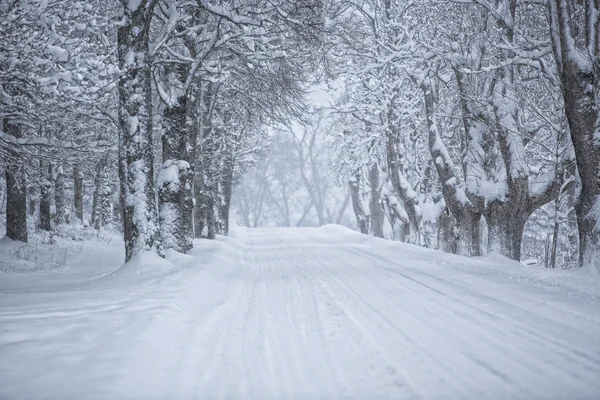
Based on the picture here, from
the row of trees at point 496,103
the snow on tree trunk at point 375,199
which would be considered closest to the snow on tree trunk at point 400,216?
the row of trees at point 496,103

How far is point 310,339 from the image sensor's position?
493 cm

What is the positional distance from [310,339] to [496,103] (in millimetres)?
9484

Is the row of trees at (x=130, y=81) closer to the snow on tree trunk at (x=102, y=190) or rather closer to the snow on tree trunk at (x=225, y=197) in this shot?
the snow on tree trunk at (x=102, y=190)

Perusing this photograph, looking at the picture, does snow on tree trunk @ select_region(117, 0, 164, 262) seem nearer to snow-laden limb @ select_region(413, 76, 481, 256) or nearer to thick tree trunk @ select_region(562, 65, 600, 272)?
snow-laden limb @ select_region(413, 76, 481, 256)

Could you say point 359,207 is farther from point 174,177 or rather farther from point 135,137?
point 135,137

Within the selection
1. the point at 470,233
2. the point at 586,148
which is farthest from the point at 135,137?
the point at 470,233

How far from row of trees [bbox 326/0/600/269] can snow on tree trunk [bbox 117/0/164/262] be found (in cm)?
449

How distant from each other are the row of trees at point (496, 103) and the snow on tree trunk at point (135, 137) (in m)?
4.49

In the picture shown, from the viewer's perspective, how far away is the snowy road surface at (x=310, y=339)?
359 centimetres

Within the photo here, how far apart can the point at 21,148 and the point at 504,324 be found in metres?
10.2

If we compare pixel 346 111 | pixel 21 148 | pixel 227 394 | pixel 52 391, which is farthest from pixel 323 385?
pixel 346 111

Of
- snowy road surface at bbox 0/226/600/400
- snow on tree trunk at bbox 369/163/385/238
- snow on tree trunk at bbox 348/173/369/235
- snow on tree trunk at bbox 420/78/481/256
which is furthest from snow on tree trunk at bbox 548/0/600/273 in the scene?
snow on tree trunk at bbox 348/173/369/235

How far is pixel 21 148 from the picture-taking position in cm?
1007

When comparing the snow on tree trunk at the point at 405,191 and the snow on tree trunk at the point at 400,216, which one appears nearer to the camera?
the snow on tree trunk at the point at 405,191
